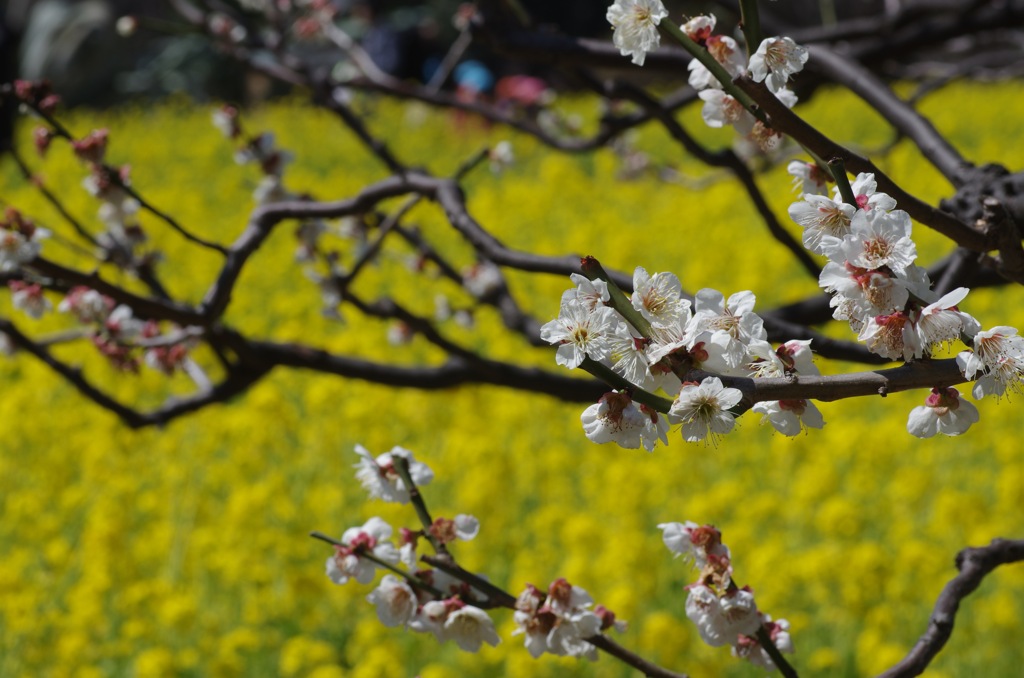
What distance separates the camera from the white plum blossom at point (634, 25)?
2.58 feet

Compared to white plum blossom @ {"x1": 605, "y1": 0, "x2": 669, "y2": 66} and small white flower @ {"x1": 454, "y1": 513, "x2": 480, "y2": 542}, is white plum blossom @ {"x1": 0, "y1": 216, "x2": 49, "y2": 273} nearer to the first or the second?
small white flower @ {"x1": 454, "y1": 513, "x2": 480, "y2": 542}

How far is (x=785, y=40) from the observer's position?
77 cm

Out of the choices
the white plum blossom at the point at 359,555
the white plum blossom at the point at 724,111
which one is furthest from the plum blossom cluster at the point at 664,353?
the white plum blossom at the point at 359,555

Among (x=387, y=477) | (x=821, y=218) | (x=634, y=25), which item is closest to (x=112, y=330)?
(x=387, y=477)

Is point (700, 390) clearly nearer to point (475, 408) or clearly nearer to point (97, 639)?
point (97, 639)

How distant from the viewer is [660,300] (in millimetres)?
733

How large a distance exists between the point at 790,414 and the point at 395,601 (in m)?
0.49

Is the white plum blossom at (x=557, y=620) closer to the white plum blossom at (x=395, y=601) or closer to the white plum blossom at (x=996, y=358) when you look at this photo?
the white plum blossom at (x=395, y=601)

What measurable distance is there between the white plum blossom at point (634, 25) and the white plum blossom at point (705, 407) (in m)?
0.25

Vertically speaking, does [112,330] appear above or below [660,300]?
below

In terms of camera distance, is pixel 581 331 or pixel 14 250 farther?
pixel 14 250

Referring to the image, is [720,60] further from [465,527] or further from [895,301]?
[465,527]

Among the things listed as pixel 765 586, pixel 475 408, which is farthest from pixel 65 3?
pixel 765 586

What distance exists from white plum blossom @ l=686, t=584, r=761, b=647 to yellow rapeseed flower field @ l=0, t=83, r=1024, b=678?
0.74 metres
